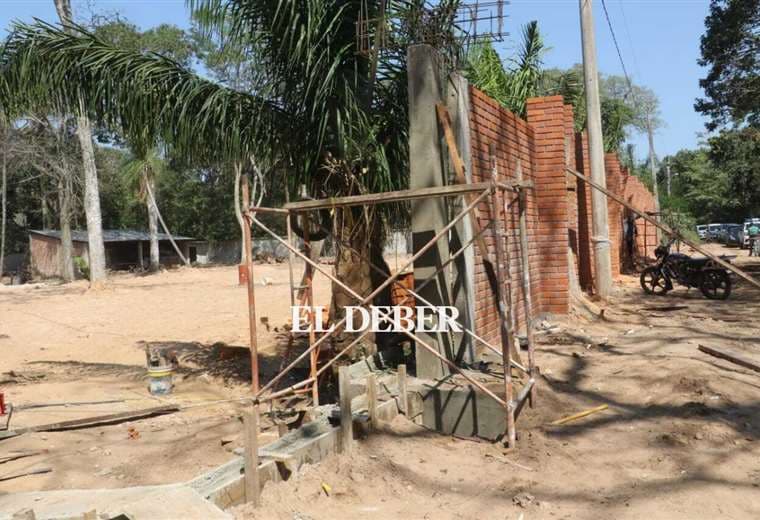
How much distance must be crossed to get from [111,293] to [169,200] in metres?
23.0

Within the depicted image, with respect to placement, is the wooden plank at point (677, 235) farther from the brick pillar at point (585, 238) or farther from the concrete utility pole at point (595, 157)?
the brick pillar at point (585, 238)

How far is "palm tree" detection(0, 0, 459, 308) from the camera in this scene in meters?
6.90

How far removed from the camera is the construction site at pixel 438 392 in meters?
4.13

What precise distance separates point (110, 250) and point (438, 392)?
117 feet

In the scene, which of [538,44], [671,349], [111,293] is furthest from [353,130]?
[111,293]

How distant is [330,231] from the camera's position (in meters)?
7.38

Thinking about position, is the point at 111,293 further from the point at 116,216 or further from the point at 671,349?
the point at 116,216

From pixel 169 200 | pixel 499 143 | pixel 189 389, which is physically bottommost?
pixel 189 389

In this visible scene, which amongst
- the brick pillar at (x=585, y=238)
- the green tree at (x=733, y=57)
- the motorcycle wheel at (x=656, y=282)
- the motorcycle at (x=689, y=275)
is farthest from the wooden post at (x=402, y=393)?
the green tree at (x=733, y=57)

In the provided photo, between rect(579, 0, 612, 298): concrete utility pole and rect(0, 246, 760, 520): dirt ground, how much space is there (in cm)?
167

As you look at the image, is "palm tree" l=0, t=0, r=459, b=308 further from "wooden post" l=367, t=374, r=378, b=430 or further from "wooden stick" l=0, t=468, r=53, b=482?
"wooden stick" l=0, t=468, r=53, b=482

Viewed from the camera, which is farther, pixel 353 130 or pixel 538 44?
pixel 538 44

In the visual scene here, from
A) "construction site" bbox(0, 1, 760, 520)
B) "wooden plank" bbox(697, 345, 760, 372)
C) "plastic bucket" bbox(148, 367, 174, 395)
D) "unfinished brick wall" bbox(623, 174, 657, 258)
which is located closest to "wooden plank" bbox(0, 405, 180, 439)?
"construction site" bbox(0, 1, 760, 520)

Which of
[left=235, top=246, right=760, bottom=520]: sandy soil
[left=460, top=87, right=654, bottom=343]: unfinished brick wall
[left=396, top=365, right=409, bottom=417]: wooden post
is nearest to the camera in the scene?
[left=235, top=246, right=760, bottom=520]: sandy soil
